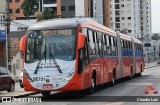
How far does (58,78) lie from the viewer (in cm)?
1775

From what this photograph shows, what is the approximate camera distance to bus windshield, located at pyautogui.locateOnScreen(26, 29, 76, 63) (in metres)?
18.0

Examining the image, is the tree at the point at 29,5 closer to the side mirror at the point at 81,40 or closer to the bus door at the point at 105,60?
the bus door at the point at 105,60

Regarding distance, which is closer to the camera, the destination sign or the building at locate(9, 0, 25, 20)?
the destination sign

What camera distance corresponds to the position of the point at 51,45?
1819 cm

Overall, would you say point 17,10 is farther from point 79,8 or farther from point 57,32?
point 57,32

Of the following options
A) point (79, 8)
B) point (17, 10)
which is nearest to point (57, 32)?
point (79, 8)

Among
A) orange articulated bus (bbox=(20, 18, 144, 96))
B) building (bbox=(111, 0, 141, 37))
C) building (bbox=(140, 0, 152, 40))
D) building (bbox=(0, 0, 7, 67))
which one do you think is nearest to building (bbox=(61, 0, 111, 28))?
building (bbox=(111, 0, 141, 37))

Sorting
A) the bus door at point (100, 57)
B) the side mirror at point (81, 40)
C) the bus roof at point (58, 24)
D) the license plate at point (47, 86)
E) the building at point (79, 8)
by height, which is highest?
the building at point (79, 8)

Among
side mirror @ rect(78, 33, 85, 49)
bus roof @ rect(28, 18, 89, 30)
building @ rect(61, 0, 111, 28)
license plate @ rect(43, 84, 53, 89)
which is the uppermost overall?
building @ rect(61, 0, 111, 28)

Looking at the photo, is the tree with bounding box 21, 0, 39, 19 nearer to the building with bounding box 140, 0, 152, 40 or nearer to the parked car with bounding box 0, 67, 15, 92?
the parked car with bounding box 0, 67, 15, 92

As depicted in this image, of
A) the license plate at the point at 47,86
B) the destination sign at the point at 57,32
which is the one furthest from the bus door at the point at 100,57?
the license plate at the point at 47,86

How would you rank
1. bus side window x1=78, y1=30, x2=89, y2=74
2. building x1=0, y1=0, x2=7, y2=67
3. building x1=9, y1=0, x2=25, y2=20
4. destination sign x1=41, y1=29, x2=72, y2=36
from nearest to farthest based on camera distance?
bus side window x1=78, y1=30, x2=89, y2=74
destination sign x1=41, y1=29, x2=72, y2=36
building x1=0, y1=0, x2=7, y2=67
building x1=9, y1=0, x2=25, y2=20

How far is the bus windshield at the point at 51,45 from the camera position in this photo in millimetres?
18000

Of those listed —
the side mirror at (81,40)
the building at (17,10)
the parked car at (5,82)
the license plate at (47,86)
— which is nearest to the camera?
the license plate at (47,86)
